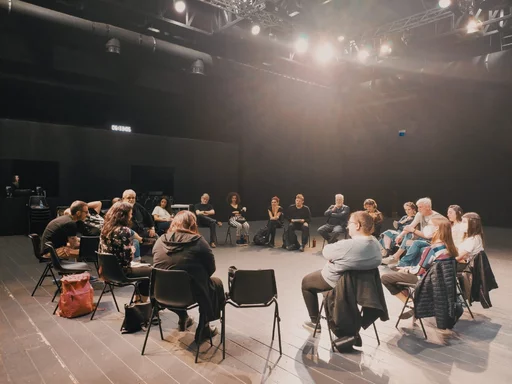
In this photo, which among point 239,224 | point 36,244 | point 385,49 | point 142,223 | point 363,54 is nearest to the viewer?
point 36,244

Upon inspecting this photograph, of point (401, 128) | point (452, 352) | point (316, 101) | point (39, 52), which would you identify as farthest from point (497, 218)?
point (39, 52)

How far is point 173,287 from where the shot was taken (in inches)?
104

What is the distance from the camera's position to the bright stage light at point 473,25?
281 inches

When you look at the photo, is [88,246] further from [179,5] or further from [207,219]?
[179,5]

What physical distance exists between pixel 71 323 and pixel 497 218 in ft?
38.0

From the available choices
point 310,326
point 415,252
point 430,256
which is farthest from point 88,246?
point 415,252

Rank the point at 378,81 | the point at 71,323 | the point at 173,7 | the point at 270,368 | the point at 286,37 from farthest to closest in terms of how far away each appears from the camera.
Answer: the point at 378,81
the point at 286,37
the point at 173,7
the point at 71,323
the point at 270,368

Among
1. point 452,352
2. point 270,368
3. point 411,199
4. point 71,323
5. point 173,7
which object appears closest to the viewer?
point 270,368

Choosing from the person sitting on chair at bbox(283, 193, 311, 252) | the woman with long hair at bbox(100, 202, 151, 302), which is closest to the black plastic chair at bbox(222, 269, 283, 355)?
the woman with long hair at bbox(100, 202, 151, 302)

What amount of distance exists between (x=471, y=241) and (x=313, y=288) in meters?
1.72

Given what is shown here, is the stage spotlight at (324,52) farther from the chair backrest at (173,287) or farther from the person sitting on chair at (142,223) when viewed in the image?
the chair backrest at (173,287)

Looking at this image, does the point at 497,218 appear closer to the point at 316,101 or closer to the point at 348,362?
the point at 316,101

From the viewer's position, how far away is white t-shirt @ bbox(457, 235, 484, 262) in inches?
140

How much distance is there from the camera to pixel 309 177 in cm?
1323
